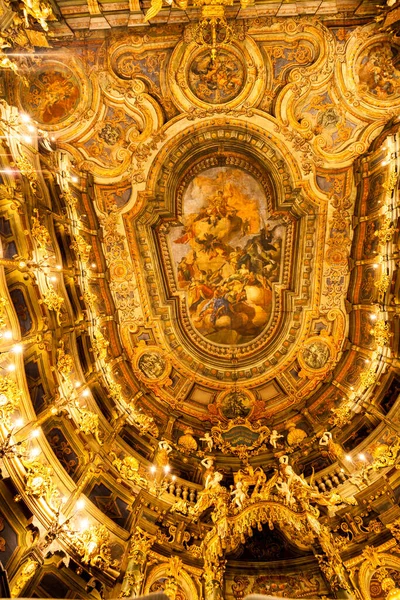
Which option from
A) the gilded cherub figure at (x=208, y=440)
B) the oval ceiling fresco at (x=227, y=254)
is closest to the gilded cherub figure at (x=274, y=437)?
the gilded cherub figure at (x=208, y=440)

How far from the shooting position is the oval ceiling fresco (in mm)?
13367

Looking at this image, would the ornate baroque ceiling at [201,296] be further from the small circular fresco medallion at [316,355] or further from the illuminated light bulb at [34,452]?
the illuminated light bulb at [34,452]

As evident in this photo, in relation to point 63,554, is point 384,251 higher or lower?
higher

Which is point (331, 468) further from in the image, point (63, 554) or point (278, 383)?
point (63, 554)

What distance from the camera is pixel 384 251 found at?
11.5 metres

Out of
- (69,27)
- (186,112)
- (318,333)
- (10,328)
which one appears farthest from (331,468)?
(69,27)

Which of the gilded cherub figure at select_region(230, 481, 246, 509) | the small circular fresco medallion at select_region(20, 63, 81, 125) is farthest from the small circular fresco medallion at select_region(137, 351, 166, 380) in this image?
the small circular fresco medallion at select_region(20, 63, 81, 125)

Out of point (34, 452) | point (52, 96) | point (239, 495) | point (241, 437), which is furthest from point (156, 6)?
point (241, 437)

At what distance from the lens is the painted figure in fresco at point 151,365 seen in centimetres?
1434

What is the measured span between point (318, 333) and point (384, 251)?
4166 millimetres

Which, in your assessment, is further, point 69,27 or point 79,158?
point 79,158

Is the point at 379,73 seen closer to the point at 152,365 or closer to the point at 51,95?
the point at 51,95

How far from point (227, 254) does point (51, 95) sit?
768 centimetres

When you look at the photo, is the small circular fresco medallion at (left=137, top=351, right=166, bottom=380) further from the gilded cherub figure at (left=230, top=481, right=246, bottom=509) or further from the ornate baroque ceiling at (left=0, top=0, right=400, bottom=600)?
the gilded cherub figure at (left=230, top=481, right=246, bottom=509)
